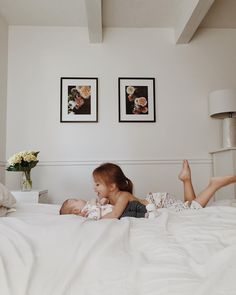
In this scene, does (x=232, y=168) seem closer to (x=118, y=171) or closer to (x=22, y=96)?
(x=118, y=171)

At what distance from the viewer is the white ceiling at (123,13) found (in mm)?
2879

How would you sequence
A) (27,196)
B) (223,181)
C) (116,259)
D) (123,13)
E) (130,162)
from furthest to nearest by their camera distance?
(130,162) < (123,13) < (27,196) < (223,181) < (116,259)

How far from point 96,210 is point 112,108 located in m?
1.68

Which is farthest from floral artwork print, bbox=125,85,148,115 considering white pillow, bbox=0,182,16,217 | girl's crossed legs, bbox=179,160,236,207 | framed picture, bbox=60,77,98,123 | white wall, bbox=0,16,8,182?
white pillow, bbox=0,182,16,217

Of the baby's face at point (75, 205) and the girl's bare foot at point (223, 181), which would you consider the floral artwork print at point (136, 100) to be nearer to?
the girl's bare foot at point (223, 181)

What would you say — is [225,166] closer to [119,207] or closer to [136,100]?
[136,100]

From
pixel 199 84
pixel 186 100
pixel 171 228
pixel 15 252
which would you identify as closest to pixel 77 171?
pixel 186 100

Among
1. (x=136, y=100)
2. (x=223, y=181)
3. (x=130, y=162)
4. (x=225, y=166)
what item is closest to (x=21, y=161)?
(x=130, y=162)

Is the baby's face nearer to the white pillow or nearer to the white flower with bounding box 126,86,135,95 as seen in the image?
the white pillow

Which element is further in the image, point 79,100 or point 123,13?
point 79,100

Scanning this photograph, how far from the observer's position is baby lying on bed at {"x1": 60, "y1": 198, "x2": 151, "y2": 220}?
1.77m

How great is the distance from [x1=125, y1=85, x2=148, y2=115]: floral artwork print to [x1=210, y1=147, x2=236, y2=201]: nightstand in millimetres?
904

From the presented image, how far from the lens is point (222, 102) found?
307cm

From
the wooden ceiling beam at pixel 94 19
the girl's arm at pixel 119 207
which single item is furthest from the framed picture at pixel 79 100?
the girl's arm at pixel 119 207
